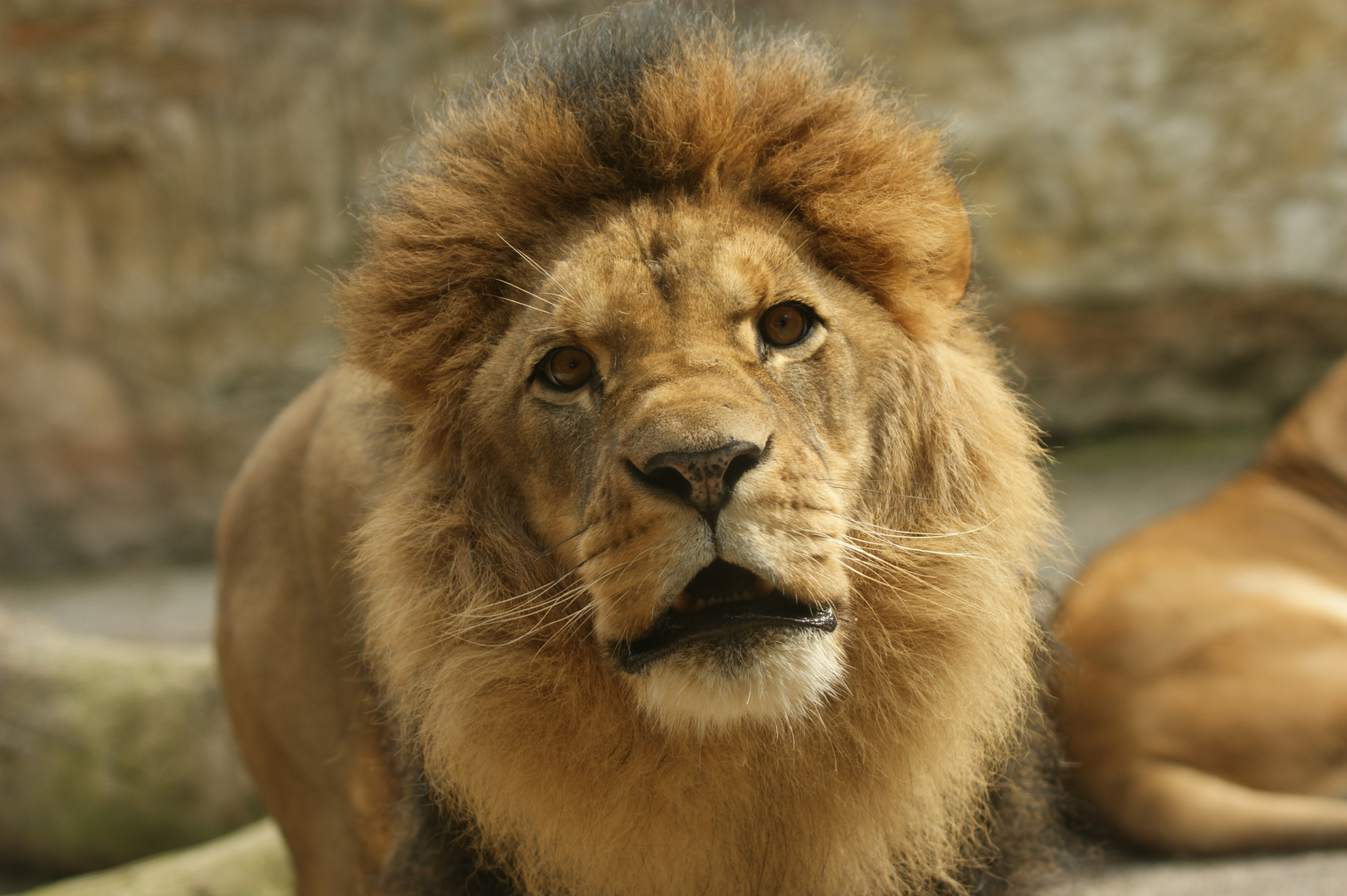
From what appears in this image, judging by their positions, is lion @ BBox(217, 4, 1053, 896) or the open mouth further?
lion @ BBox(217, 4, 1053, 896)

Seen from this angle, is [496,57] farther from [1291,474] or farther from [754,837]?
[1291,474]

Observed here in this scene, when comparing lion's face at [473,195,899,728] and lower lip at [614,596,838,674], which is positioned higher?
lion's face at [473,195,899,728]

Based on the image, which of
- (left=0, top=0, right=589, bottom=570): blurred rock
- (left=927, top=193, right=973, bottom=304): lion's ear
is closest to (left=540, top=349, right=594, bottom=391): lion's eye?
(left=927, top=193, right=973, bottom=304): lion's ear

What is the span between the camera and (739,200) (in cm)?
201

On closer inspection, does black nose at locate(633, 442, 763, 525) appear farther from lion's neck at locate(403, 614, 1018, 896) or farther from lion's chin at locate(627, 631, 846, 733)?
lion's neck at locate(403, 614, 1018, 896)

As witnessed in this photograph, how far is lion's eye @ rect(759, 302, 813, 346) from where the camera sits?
1.90 metres

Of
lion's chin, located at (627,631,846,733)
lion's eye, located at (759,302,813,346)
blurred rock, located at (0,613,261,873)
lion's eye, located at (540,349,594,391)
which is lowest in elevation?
blurred rock, located at (0,613,261,873)

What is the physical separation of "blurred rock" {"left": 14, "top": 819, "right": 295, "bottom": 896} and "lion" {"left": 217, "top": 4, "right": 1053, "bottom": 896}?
5.16 feet

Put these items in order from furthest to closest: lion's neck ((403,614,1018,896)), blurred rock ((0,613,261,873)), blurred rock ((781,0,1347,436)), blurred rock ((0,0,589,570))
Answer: blurred rock ((0,0,589,570)) → blurred rock ((781,0,1347,436)) → blurred rock ((0,613,261,873)) → lion's neck ((403,614,1018,896))

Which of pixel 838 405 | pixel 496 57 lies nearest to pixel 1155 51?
pixel 496 57

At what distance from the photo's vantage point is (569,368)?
1.92 m

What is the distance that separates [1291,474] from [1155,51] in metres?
2.80

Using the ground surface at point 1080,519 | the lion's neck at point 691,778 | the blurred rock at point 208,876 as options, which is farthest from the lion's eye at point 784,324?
the ground surface at point 1080,519

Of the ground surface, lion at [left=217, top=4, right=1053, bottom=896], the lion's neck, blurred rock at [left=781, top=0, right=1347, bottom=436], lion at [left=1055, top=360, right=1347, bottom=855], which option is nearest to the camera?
lion at [left=217, top=4, right=1053, bottom=896]
